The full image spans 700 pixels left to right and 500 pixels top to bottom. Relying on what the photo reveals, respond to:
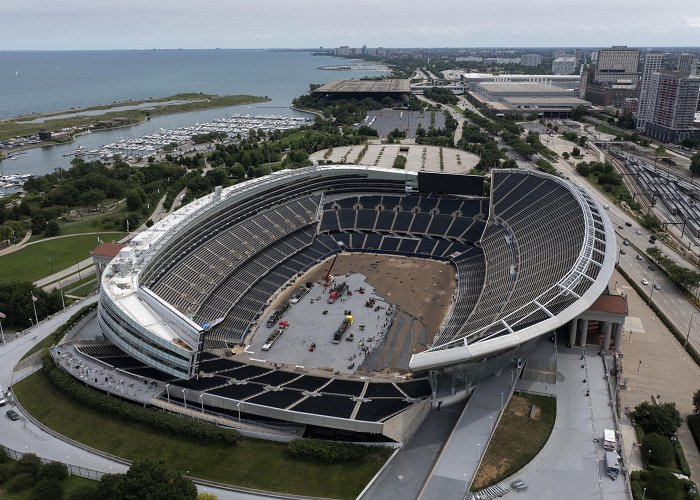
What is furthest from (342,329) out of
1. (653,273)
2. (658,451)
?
(653,273)

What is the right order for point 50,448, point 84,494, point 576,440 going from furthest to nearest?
1. point 50,448
2. point 576,440
3. point 84,494

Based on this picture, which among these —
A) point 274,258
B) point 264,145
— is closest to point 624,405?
point 274,258

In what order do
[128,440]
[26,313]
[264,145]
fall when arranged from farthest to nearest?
[264,145]
[26,313]
[128,440]

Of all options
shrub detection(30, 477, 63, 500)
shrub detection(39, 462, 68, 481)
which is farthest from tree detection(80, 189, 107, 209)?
shrub detection(30, 477, 63, 500)

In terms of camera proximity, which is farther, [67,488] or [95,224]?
[95,224]

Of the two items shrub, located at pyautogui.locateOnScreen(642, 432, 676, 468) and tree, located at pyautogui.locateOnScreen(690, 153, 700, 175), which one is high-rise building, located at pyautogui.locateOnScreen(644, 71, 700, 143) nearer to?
tree, located at pyautogui.locateOnScreen(690, 153, 700, 175)

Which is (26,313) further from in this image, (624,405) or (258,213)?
(624,405)

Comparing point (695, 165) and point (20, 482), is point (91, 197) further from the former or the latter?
point (695, 165)
